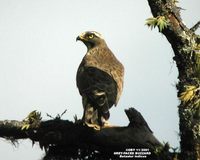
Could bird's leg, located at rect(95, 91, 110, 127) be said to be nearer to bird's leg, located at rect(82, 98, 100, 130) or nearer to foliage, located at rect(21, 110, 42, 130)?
bird's leg, located at rect(82, 98, 100, 130)

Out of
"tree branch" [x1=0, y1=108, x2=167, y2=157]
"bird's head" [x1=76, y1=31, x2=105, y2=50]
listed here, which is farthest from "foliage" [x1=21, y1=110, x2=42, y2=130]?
"bird's head" [x1=76, y1=31, x2=105, y2=50]

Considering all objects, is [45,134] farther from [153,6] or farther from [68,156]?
[153,6]

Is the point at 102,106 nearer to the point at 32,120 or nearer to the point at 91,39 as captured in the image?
the point at 32,120

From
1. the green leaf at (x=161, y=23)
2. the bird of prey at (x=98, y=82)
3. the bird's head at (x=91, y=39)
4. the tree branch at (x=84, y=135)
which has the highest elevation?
the bird's head at (x=91, y=39)

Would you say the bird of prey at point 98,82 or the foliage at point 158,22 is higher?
the foliage at point 158,22

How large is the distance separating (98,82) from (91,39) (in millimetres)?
3665

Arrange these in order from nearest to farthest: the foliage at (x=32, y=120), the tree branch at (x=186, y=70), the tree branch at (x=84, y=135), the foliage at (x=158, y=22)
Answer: the tree branch at (x=186, y=70), the foliage at (x=158, y=22), the tree branch at (x=84, y=135), the foliage at (x=32, y=120)

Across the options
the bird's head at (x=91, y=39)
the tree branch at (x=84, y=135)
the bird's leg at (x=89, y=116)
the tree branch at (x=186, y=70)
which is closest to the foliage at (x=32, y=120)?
the tree branch at (x=84, y=135)

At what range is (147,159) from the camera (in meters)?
7.59

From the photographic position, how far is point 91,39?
1463cm

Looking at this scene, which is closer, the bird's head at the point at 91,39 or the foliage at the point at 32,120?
the foliage at the point at 32,120

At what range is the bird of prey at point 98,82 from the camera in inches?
410

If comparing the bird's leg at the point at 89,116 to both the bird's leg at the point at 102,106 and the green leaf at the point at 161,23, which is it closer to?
the bird's leg at the point at 102,106

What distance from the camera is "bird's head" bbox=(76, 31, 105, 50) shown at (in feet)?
A: 47.6
